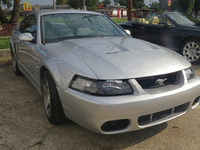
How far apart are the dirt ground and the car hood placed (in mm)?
755

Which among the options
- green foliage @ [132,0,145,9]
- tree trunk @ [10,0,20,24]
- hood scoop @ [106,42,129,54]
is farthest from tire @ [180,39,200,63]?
green foliage @ [132,0,145,9]

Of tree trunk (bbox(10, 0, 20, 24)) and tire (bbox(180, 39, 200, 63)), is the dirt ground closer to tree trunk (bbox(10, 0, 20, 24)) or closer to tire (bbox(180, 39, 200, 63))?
tire (bbox(180, 39, 200, 63))

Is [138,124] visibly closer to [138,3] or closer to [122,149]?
[122,149]

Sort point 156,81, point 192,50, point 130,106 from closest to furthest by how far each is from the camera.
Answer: point 130,106 → point 156,81 → point 192,50

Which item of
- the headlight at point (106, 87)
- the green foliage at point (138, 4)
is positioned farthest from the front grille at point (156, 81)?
the green foliage at point (138, 4)

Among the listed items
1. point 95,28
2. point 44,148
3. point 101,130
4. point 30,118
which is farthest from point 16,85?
point 101,130

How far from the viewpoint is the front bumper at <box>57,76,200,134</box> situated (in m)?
2.02

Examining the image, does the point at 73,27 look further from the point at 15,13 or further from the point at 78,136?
the point at 15,13

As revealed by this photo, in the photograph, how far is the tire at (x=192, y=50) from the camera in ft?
19.4

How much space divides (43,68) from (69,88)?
73cm

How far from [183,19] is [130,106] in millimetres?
5319

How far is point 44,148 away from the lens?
7.55 feet

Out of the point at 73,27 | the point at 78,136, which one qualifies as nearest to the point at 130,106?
the point at 78,136

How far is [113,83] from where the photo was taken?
83.6 inches
